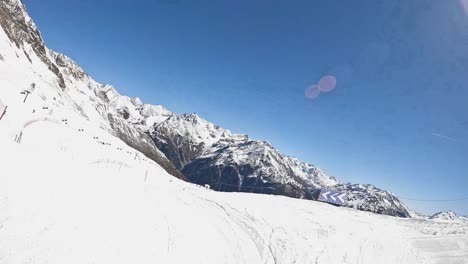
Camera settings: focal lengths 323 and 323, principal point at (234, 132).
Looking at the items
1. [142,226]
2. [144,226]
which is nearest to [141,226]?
[142,226]

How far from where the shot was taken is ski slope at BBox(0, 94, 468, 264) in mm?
8602

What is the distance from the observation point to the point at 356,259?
1745cm

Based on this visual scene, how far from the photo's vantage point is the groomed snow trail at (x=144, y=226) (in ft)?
28.1

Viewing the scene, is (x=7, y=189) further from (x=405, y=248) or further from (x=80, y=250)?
(x=405, y=248)

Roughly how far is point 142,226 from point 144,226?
0.35 ft

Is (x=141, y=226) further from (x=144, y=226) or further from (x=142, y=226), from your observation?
(x=144, y=226)

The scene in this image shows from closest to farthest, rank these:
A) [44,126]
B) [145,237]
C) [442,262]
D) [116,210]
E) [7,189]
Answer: [7,189]
[145,237]
[116,210]
[442,262]
[44,126]

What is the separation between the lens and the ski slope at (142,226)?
28.2ft

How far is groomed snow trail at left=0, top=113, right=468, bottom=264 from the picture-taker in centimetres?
858

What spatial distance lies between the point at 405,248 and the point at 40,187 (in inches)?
832

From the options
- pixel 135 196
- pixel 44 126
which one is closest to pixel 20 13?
pixel 44 126

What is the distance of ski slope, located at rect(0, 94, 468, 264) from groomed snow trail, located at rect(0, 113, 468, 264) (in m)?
0.04

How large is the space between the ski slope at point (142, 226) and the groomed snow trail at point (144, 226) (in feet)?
0.12

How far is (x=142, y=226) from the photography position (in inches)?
460
